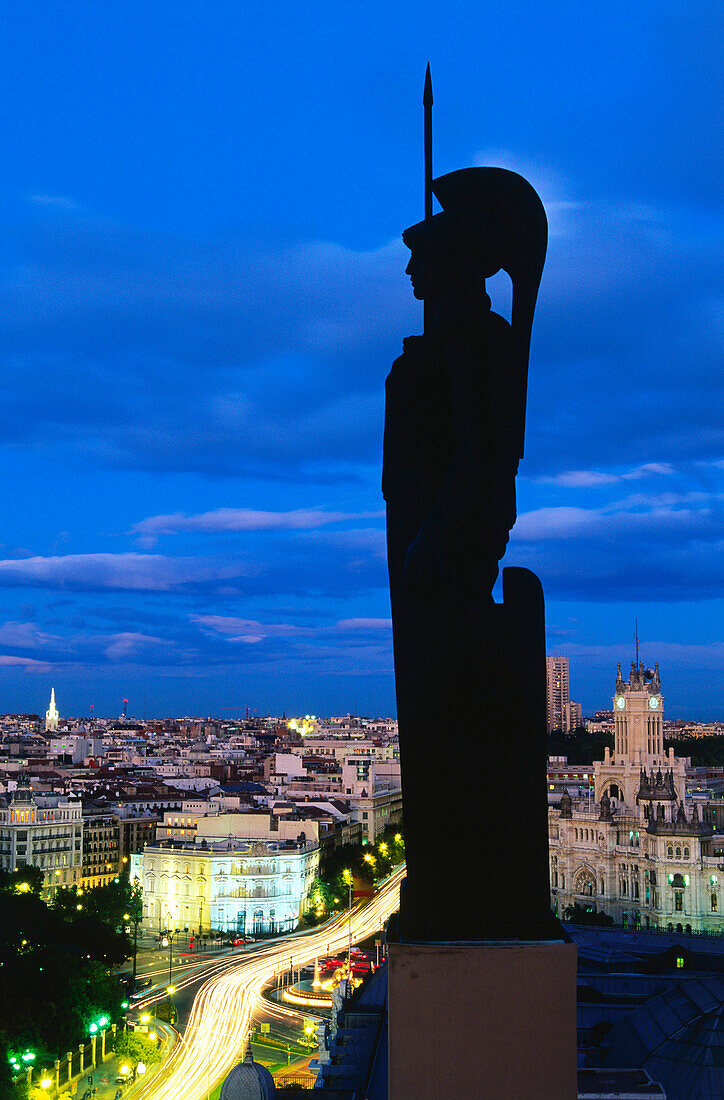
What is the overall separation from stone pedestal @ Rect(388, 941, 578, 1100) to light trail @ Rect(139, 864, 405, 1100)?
17402 mm

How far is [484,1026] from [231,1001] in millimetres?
43079

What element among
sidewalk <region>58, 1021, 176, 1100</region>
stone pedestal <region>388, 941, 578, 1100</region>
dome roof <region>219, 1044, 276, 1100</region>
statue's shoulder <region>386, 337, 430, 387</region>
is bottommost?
sidewalk <region>58, 1021, 176, 1100</region>

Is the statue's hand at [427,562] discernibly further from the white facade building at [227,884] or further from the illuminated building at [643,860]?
the white facade building at [227,884]

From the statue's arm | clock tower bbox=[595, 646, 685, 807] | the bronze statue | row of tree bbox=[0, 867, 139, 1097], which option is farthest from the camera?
clock tower bbox=[595, 646, 685, 807]

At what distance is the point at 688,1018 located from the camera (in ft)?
81.0

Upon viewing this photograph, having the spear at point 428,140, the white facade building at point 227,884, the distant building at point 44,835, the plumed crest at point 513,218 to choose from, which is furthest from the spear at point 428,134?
the distant building at point 44,835

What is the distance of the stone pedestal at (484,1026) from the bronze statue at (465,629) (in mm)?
399

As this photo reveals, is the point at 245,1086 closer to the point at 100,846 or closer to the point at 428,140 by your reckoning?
the point at 428,140

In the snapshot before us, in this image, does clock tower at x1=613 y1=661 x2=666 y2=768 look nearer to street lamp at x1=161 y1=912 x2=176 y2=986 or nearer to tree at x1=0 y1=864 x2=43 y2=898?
street lamp at x1=161 y1=912 x2=176 y2=986

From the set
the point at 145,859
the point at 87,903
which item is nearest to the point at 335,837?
the point at 145,859

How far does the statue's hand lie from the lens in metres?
7.55

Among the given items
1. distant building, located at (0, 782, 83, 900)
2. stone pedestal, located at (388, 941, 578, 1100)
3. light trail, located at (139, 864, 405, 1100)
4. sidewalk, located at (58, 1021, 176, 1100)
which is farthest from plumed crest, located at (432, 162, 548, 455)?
distant building, located at (0, 782, 83, 900)

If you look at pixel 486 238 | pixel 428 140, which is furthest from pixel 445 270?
pixel 428 140

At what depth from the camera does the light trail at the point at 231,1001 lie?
36688mm
